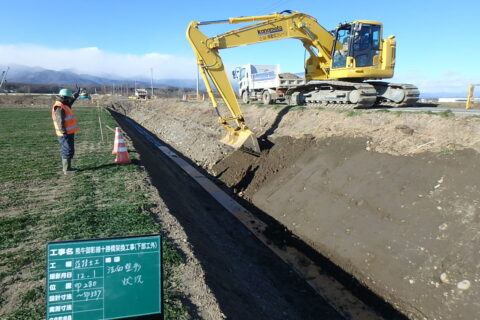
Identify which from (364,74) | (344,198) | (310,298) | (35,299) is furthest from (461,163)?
(35,299)

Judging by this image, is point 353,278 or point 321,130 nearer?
point 353,278

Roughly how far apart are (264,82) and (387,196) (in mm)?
12857

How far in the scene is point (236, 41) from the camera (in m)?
12.0

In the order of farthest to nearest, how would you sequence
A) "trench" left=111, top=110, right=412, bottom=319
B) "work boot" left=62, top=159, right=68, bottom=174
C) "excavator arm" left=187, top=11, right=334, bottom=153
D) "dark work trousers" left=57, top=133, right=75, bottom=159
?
"excavator arm" left=187, top=11, right=334, bottom=153 → "work boot" left=62, top=159, right=68, bottom=174 → "dark work trousers" left=57, top=133, right=75, bottom=159 → "trench" left=111, top=110, right=412, bottom=319

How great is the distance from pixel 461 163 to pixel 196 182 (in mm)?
8588

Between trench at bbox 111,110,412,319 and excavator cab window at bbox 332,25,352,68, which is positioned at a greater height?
excavator cab window at bbox 332,25,352,68

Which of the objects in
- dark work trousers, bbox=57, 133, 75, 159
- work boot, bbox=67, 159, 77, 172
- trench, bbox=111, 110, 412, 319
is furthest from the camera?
work boot, bbox=67, 159, 77, 172

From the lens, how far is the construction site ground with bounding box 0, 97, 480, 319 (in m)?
5.30

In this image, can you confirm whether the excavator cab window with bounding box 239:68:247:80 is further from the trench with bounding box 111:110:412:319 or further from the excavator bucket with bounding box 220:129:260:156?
the trench with bounding box 111:110:412:319

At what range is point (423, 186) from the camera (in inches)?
283

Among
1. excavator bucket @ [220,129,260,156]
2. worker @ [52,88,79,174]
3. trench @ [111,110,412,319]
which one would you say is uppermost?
worker @ [52,88,79,174]

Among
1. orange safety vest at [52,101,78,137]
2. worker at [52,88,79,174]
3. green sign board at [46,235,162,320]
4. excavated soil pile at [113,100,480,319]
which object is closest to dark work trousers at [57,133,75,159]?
worker at [52,88,79,174]

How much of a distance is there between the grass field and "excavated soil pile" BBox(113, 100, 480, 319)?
3.84m

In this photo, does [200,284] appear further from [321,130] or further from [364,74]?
[364,74]
